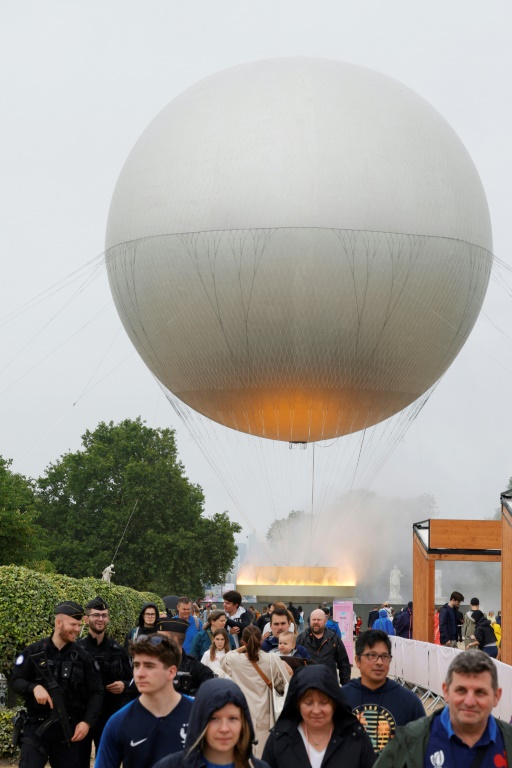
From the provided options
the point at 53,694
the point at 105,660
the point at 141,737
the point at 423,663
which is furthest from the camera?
the point at 423,663

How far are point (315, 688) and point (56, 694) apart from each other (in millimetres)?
3613

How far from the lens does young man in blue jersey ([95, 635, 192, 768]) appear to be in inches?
232

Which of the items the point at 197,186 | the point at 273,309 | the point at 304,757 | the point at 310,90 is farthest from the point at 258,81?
the point at 304,757

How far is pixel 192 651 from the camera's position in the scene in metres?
14.2

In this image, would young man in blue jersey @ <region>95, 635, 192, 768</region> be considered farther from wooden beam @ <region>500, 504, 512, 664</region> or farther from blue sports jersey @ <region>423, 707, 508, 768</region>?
wooden beam @ <region>500, 504, 512, 664</region>

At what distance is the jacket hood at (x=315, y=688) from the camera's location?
18.4ft

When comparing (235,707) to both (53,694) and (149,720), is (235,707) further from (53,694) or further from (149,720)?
(53,694)

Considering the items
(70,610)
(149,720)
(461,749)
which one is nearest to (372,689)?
(149,720)

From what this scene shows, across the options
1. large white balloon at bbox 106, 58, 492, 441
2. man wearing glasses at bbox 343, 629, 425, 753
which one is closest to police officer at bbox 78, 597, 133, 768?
man wearing glasses at bbox 343, 629, 425, 753

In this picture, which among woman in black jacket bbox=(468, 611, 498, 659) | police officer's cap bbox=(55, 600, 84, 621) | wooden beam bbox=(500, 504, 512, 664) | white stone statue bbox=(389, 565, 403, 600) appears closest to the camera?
police officer's cap bbox=(55, 600, 84, 621)

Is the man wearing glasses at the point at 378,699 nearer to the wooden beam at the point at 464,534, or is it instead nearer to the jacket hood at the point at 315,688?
the jacket hood at the point at 315,688

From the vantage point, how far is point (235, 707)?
4664 millimetres

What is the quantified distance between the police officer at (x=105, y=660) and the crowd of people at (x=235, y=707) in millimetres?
11

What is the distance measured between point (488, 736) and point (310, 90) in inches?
938
